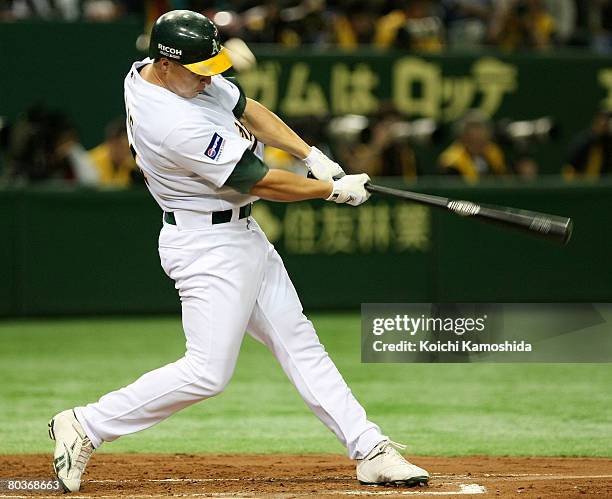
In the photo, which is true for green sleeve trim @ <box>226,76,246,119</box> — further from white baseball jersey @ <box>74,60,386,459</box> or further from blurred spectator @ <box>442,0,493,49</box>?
blurred spectator @ <box>442,0,493,49</box>

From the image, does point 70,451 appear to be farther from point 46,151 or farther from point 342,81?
point 342,81

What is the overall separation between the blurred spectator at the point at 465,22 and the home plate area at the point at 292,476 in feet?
29.9

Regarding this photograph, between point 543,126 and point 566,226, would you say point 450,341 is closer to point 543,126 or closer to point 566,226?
point 566,226

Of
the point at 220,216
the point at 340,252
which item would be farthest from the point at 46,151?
the point at 220,216

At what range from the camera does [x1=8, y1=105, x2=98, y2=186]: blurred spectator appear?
11328 millimetres

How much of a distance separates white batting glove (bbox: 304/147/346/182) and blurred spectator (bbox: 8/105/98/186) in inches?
239

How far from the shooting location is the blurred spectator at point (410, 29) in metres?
13.2

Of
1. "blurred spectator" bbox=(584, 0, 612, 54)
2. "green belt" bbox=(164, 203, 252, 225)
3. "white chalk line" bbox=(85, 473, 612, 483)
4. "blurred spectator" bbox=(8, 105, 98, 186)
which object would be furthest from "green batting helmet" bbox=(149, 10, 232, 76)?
"blurred spectator" bbox=(584, 0, 612, 54)

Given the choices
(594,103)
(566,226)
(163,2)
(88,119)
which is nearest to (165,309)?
(88,119)

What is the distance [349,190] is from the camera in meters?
5.28

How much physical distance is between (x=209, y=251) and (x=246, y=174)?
0.40m

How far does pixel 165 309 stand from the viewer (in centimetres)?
1132

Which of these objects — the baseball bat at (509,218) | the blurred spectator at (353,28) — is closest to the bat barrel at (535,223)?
the baseball bat at (509,218)

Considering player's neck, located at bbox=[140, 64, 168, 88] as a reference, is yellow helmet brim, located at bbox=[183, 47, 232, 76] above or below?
above
